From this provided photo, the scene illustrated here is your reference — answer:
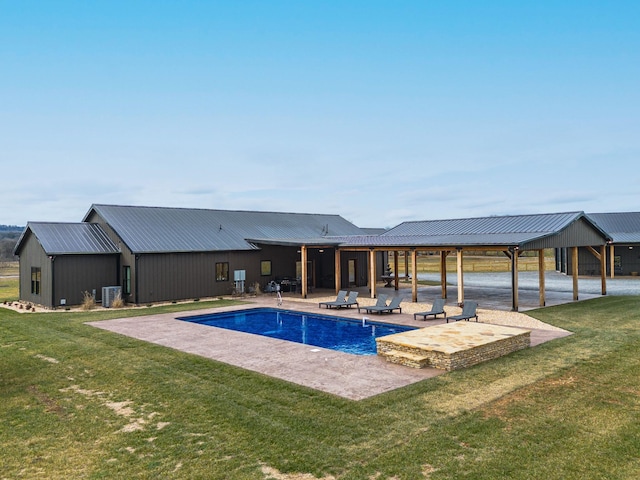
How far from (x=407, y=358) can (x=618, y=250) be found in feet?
108

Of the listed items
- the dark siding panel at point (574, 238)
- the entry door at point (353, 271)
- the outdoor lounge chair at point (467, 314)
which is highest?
the dark siding panel at point (574, 238)

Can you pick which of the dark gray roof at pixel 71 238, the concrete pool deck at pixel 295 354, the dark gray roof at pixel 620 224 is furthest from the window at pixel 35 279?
the dark gray roof at pixel 620 224

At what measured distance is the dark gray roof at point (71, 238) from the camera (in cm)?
2028

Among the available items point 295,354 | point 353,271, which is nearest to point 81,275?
point 295,354

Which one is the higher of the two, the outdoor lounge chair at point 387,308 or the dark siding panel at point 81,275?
the dark siding panel at point 81,275

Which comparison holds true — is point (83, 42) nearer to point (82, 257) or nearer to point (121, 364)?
point (82, 257)

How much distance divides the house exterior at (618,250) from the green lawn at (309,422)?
2790cm

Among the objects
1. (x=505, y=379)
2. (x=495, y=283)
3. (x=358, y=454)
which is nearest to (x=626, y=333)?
(x=505, y=379)

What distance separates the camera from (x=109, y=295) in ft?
67.4

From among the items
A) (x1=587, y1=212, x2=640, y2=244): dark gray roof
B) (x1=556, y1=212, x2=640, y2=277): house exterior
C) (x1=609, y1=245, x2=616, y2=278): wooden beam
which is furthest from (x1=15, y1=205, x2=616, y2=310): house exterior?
(x1=587, y1=212, x2=640, y2=244): dark gray roof

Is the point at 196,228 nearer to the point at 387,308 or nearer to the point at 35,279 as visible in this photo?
the point at 35,279

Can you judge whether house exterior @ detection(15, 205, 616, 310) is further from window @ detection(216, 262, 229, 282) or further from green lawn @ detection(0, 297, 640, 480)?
green lawn @ detection(0, 297, 640, 480)

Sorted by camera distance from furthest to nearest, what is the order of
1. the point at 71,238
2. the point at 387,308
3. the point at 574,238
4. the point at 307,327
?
the point at 71,238
the point at 574,238
the point at 387,308
the point at 307,327

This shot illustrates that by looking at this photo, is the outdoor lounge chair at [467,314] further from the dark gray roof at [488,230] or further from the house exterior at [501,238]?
the dark gray roof at [488,230]
